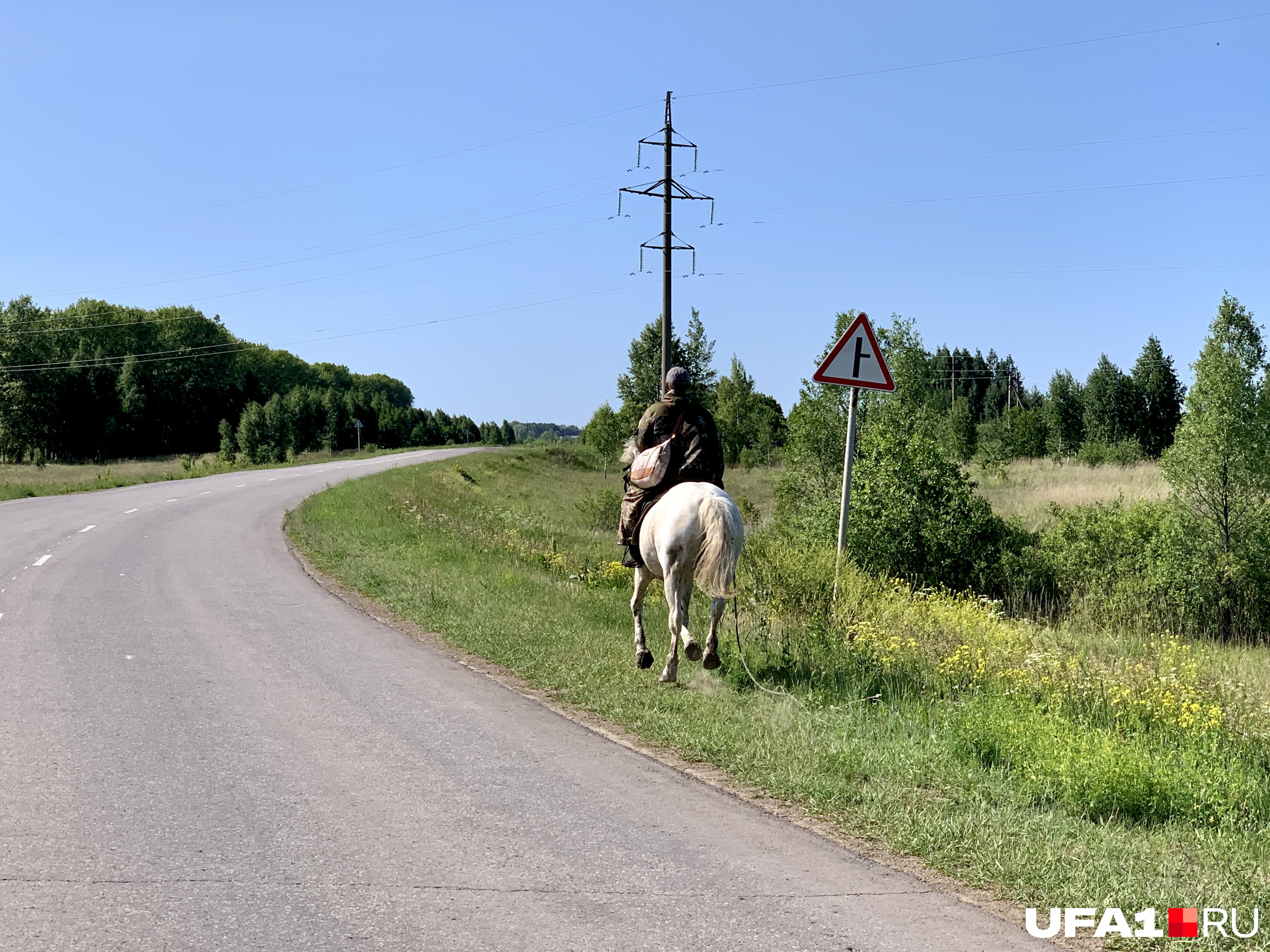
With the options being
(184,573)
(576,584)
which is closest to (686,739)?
(576,584)

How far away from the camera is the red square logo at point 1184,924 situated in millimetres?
3988

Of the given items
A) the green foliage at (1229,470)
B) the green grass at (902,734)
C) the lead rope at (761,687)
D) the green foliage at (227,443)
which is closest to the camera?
the green grass at (902,734)

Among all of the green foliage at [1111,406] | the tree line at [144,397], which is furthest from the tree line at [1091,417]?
the tree line at [144,397]

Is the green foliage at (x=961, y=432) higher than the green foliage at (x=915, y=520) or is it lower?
higher

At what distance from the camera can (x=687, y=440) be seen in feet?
30.6

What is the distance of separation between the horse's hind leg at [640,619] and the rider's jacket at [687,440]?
2.94 ft

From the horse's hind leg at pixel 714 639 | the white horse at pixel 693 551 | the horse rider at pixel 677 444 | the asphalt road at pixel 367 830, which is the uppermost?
the horse rider at pixel 677 444

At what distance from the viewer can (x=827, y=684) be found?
8.61 m

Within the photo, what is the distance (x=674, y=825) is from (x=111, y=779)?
11.3 feet

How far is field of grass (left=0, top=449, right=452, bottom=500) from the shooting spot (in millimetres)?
35531

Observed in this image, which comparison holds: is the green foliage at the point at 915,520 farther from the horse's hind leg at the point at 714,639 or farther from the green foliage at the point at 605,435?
the green foliage at the point at 605,435

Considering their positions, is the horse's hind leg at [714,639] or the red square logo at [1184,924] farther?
the horse's hind leg at [714,639]

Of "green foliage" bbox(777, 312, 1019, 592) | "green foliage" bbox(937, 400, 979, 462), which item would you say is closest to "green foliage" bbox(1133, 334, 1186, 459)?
"green foliage" bbox(937, 400, 979, 462)

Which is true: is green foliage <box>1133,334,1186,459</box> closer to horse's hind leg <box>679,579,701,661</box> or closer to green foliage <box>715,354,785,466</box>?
green foliage <box>715,354,785,466</box>
